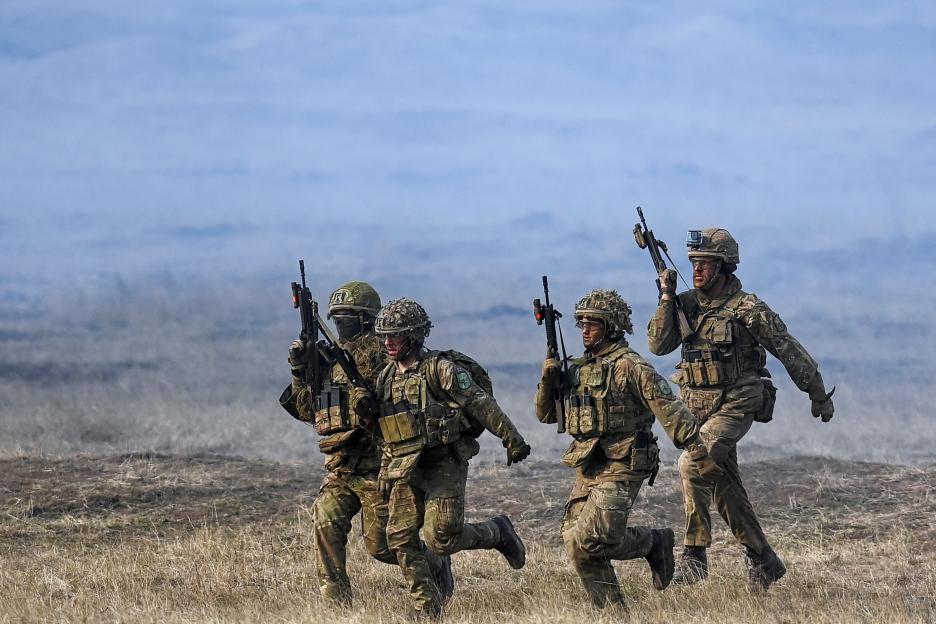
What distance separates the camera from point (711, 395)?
41.6ft

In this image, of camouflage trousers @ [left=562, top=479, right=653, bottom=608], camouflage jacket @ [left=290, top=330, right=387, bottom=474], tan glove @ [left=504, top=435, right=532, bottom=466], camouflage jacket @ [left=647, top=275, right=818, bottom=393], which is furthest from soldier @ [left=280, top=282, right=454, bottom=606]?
camouflage jacket @ [left=647, top=275, right=818, bottom=393]

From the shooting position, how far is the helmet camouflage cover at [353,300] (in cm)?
1207

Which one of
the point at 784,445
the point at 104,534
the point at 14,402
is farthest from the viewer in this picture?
the point at 14,402

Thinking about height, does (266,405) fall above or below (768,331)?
below

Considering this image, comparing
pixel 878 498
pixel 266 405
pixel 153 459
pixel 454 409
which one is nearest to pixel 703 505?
pixel 454 409

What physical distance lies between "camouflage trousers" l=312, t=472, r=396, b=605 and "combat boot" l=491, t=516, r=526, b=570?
84 cm

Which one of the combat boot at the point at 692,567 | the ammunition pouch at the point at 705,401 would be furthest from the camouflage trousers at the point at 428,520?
the ammunition pouch at the point at 705,401

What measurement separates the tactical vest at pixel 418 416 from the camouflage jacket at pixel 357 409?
18 cm

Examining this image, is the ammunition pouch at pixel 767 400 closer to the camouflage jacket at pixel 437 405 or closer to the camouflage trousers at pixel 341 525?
the camouflage jacket at pixel 437 405

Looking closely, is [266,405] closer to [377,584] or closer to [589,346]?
[377,584]

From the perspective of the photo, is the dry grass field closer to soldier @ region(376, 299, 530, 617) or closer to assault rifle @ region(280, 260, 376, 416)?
soldier @ region(376, 299, 530, 617)

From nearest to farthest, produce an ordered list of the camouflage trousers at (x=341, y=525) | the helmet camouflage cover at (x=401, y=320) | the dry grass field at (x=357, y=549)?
the helmet camouflage cover at (x=401, y=320)
the dry grass field at (x=357, y=549)
the camouflage trousers at (x=341, y=525)

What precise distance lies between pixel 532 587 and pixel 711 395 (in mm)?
2140

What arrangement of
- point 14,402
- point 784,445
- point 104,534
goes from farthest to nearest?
1. point 14,402
2. point 784,445
3. point 104,534
